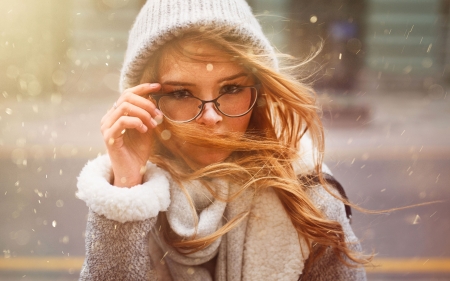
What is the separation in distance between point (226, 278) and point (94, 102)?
9066 mm

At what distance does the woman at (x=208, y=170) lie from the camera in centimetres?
108

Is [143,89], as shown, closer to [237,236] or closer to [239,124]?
[239,124]

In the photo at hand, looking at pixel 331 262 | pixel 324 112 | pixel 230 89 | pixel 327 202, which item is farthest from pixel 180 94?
pixel 324 112

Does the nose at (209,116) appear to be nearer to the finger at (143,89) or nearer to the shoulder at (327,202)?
the finger at (143,89)

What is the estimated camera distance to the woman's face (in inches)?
43.4

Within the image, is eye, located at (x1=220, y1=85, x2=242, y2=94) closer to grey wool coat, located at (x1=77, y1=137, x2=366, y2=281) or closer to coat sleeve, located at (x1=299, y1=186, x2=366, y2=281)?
grey wool coat, located at (x1=77, y1=137, x2=366, y2=281)

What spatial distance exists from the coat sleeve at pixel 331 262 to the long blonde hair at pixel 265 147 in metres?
0.03

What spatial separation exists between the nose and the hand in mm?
125

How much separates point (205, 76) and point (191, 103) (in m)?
0.09

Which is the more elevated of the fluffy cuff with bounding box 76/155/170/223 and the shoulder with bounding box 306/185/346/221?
the fluffy cuff with bounding box 76/155/170/223

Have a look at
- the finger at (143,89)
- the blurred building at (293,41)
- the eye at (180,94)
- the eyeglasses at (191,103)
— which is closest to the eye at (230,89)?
the eyeglasses at (191,103)

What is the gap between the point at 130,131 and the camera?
1160 mm

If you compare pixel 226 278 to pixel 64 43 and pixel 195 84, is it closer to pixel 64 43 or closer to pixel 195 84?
pixel 195 84

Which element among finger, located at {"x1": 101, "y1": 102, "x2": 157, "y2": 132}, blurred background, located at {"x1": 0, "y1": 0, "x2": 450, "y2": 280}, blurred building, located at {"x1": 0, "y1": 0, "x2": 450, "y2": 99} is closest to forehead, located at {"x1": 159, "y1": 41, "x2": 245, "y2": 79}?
finger, located at {"x1": 101, "y1": 102, "x2": 157, "y2": 132}
